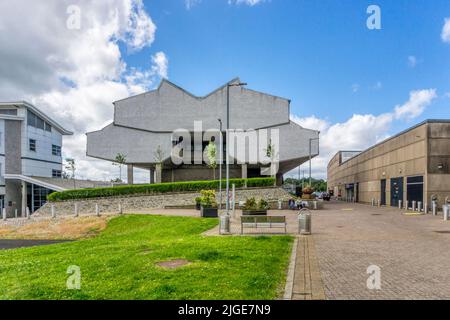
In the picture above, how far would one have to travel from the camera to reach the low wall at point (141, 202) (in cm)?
3753

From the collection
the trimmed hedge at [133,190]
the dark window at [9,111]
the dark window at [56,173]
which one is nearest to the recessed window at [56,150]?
the dark window at [56,173]

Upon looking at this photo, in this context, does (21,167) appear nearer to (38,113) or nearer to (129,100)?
(38,113)

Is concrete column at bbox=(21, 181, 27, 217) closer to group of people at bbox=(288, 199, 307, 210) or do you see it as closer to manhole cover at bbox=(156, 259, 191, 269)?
group of people at bbox=(288, 199, 307, 210)

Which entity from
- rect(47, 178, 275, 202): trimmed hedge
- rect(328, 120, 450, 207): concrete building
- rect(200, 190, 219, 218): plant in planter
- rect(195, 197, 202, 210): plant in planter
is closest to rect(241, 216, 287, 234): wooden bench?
rect(200, 190, 219, 218): plant in planter

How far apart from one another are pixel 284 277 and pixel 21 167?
51.8 meters

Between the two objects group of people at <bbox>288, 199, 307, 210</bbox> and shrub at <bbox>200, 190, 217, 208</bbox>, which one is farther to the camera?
group of people at <bbox>288, 199, 307, 210</bbox>

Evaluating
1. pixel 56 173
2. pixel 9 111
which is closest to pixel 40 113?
pixel 9 111

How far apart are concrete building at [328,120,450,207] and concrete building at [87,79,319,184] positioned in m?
12.6

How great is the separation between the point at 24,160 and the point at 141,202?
23.4 meters

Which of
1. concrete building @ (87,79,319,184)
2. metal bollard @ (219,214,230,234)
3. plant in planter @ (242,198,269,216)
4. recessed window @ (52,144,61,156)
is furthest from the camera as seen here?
recessed window @ (52,144,61,156)

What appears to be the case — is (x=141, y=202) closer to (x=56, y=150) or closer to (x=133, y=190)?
(x=133, y=190)

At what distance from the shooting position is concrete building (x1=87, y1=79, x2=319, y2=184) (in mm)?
51438

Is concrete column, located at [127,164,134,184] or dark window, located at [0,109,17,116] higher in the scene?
dark window, located at [0,109,17,116]

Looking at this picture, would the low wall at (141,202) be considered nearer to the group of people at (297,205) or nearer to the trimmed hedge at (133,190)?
the trimmed hedge at (133,190)
